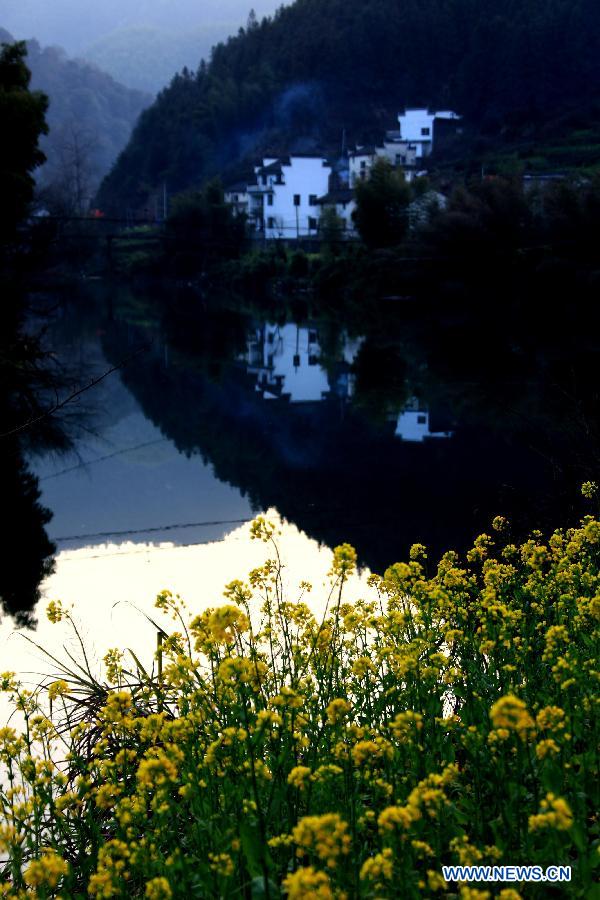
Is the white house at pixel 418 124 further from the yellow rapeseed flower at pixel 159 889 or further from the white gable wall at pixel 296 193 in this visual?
the yellow rapeseed flower at pixel 159 889

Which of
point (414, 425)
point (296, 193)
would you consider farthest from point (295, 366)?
point (296, 193)

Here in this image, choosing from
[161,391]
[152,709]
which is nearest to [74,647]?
[152,709]

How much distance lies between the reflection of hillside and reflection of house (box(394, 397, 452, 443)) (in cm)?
23

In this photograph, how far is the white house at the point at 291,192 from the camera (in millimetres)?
80875

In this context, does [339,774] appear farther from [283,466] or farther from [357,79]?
[357,79]

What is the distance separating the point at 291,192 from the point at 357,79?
42548mm

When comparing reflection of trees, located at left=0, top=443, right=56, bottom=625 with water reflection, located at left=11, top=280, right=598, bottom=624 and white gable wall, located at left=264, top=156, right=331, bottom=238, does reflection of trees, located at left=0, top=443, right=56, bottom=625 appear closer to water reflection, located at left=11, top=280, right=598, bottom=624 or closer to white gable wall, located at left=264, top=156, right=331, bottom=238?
water reflection, located at left=11, top=280, right=598, bottom=624

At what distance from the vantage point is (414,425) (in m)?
16.5

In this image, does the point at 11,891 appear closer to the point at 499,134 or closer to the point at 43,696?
the point at 43,696

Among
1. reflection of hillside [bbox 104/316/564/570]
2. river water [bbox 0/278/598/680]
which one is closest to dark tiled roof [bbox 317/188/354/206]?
river water [bbox 0/278/598/680]

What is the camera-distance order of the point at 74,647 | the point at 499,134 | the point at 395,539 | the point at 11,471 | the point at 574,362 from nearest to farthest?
the point at 74,647 < the point at 395,539 < the point at 11,471 < the point at 574,362 < the point at 499,134

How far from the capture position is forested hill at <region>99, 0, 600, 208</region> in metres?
94.4

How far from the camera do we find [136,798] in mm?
3379

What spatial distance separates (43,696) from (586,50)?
331 ft
